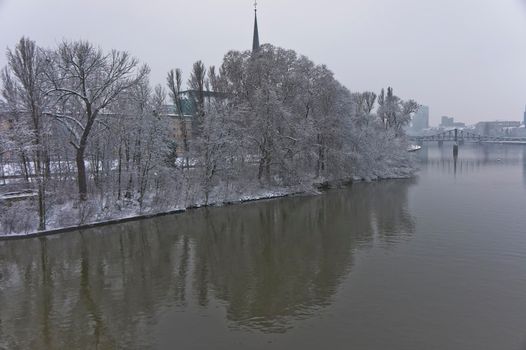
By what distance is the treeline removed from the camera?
29203mm

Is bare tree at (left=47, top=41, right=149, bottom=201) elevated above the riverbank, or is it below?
above

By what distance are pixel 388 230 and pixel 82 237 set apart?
19427 millimetres

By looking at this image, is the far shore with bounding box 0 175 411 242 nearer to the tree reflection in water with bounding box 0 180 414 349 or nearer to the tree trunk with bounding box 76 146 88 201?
the tree reflection in water with bounding box 0 180 414 349

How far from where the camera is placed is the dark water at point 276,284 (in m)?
12.7

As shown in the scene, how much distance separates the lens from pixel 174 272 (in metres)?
19.2

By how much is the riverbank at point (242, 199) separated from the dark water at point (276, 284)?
4.01 feet

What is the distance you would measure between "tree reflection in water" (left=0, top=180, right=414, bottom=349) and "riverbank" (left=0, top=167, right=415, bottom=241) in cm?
111

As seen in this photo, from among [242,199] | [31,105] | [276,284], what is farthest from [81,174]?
[276,284]

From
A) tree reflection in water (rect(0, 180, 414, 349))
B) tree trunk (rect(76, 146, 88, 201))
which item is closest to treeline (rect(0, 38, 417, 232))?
tree trunk (rect(76, 146, 88, 201))

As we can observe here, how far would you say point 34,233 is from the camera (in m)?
26.3

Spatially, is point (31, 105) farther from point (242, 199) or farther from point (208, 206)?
point (242, 199)

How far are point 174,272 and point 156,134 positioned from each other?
17.7 meters

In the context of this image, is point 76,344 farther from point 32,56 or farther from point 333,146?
point 333,146

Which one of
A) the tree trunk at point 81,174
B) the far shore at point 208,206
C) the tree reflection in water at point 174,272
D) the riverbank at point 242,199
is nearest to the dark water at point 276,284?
the tree reflection in water at point 174,272
